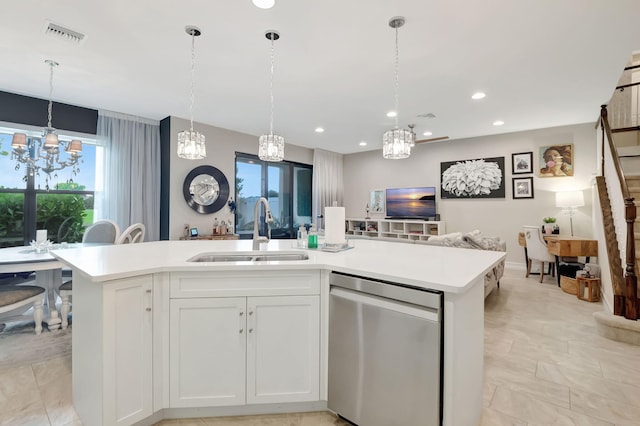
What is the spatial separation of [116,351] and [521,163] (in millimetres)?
6792

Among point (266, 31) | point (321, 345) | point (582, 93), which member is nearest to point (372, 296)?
point (321, 345)

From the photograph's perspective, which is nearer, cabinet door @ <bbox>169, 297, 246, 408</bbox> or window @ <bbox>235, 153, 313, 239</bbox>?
cabinet door @ <bbox>169, 297, 246, 408</bbox>

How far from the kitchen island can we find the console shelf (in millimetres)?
4727

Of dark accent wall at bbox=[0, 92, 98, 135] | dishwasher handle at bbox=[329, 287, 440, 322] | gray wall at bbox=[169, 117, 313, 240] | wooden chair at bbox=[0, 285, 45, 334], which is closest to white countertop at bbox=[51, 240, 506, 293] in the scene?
dishwasher handle at bbox=[329, 287, 440, 322]

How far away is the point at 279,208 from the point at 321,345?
5385mm

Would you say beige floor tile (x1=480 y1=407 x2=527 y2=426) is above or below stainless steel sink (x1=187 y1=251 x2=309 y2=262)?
below

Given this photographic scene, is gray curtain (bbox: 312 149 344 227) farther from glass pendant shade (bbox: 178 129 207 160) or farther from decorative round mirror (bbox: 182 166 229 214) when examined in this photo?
glass pendant shade (bbox: 178 129 207 160)

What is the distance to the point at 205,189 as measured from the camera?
5.28 meters

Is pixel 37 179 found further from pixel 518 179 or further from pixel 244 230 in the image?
pixel 518 179

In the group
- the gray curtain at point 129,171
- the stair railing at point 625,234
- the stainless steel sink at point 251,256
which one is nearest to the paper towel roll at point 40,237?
the gray curtain at point 129,171

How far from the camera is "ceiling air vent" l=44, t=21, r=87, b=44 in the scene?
8.05 feet

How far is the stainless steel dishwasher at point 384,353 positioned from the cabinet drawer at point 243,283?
17cm

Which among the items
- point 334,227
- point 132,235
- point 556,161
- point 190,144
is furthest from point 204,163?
point 556,161

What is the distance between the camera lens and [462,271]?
5.03 feet
